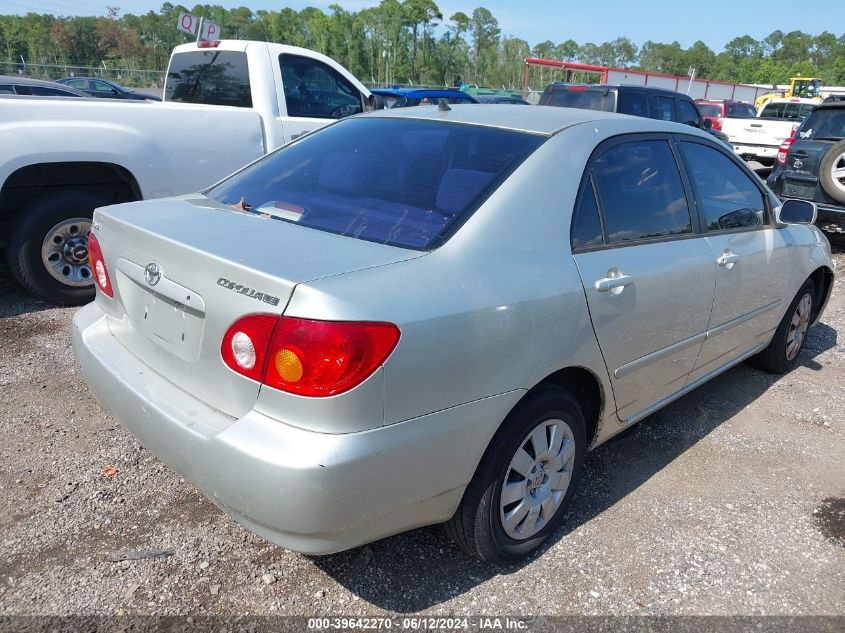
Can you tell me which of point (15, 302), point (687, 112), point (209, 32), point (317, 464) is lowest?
point (15, 302)

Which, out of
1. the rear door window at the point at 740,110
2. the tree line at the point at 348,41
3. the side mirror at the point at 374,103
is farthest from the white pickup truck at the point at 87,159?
the tree line at the point at 348,41

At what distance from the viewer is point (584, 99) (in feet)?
35.2

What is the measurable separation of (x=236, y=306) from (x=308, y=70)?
4.99 meters

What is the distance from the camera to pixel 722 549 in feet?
9.07

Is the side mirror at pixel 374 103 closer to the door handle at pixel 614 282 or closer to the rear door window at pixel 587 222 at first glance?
the rear door window at pixel 587 222

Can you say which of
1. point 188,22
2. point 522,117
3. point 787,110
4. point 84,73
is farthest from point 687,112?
point 84,73

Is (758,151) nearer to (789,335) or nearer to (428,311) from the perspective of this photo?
(789,335)

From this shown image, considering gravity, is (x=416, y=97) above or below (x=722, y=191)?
above

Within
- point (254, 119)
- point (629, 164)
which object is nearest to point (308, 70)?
point (254, 119)

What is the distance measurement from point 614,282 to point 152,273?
1.70 metres

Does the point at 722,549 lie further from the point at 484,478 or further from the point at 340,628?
the point at 340,628

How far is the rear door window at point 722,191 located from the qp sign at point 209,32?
5045 millimetres

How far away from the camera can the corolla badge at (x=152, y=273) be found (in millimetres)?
2256

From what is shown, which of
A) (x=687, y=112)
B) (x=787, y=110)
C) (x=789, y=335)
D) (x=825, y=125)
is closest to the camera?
(x=789, y=335)
